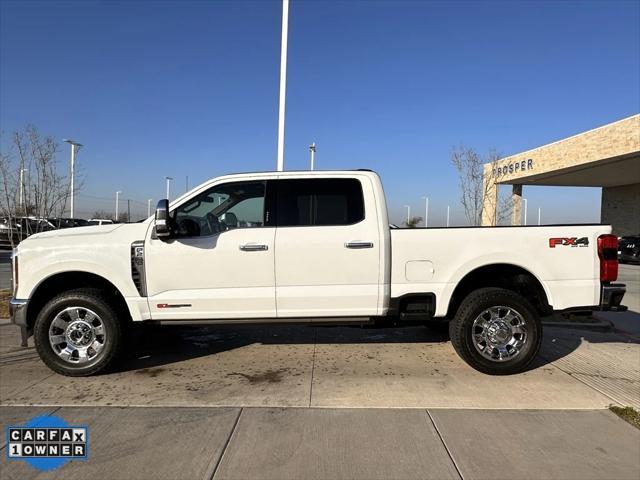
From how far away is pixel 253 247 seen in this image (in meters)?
4.83

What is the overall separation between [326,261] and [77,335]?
266 cm

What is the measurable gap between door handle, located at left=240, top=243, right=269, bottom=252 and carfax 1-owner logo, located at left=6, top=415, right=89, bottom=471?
2.07 metres

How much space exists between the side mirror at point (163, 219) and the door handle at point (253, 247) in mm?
746

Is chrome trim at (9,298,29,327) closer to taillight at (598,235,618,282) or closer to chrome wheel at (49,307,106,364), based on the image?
chrome wheel at (49,307,106,364)

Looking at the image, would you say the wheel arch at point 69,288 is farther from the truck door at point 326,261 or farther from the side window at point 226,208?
the truck door at point 326,261

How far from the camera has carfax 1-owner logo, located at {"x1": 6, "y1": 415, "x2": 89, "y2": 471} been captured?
329cm

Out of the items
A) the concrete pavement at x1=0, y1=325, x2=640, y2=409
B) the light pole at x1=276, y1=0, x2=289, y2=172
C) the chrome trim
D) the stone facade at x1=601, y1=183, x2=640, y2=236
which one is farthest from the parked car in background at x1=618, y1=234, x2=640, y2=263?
the chrome trim

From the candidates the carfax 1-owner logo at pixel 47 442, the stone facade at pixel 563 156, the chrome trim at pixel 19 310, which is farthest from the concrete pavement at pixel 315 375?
the stone facade at pixel 563 156

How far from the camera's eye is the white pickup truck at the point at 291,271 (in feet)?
15.8

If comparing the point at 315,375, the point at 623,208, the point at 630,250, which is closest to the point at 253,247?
the point at 315,375

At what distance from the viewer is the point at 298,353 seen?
228 inches

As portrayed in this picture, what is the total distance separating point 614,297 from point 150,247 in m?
4.84

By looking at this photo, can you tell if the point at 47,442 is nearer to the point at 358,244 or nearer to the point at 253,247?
the point at 253,247

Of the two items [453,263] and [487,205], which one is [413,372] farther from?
[487,205]
